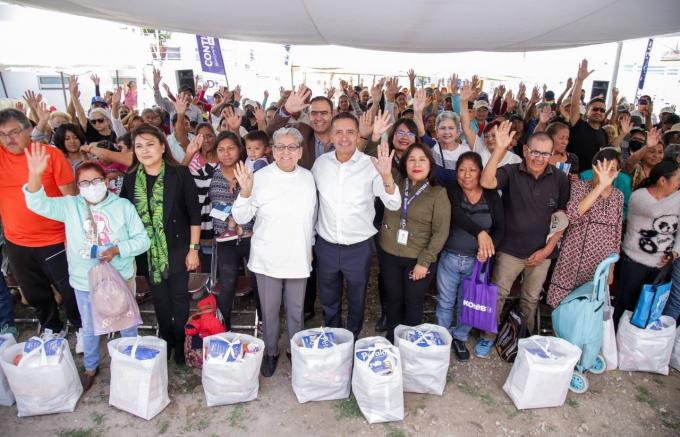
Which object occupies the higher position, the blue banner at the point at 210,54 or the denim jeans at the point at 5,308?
the blue banner at the point at 210,54

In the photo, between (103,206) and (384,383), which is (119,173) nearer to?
(103,206)

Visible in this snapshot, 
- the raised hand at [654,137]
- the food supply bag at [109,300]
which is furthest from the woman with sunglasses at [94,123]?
the raised hand at [654,137]

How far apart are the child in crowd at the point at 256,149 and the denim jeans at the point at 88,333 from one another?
155 cm

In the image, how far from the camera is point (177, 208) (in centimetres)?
294

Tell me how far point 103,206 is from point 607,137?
5.88m

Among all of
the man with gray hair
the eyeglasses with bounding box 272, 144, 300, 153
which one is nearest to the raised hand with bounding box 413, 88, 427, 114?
the eyeglasses with bounding box 272, 144, 300, 153

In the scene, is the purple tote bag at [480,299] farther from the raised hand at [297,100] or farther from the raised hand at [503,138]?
the raised hand at [297,100]

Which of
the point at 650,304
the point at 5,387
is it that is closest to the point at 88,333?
the point at 5,387

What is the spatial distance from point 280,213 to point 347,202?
51 centimetres

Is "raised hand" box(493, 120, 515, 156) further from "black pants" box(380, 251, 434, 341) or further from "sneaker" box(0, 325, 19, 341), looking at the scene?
"sneaker" box(0, 325, 19, 341)

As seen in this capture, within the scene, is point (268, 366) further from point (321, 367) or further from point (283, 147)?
point (283, 147)

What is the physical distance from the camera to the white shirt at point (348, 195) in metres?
2.94

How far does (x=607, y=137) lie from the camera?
17.3 ft

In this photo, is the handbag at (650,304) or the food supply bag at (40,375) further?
the handbag at (650,304)
